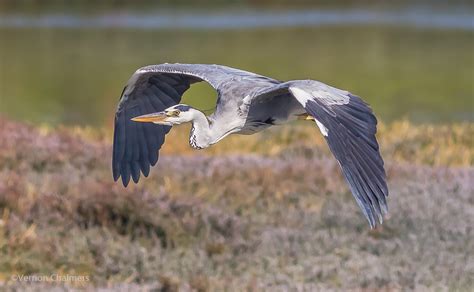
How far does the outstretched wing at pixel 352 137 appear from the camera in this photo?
5129 mm

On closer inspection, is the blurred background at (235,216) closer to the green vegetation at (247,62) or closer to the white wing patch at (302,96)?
the white wing patch at (302,96)

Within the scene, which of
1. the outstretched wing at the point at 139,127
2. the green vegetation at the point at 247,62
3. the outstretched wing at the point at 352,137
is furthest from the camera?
the green vegetation at the point at 247,62

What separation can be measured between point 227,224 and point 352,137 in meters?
2.42

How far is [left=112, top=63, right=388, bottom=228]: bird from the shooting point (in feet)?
17.0

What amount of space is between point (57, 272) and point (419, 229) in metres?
2.31

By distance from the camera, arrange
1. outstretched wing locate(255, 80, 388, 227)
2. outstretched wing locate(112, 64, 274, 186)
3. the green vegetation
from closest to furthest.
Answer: outstretched wing locate(255, 80, 388, 227), outstretched wing locate(112, 64, 274, 186), the green vegetation

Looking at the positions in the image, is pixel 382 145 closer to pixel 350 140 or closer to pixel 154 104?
pixel 154 104

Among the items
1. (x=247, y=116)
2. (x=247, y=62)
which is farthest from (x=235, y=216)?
(x=247, y=62)

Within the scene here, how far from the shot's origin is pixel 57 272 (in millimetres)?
6855

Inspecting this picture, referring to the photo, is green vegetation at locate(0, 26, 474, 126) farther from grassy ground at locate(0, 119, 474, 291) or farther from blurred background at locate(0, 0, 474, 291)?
grassy ground at locate(0, 119, 474, 291)

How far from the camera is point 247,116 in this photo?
19.4ft

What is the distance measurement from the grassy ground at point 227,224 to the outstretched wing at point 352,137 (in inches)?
55.0

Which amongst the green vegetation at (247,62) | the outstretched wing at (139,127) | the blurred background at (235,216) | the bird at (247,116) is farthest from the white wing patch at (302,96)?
the green vegetation at (247,62)

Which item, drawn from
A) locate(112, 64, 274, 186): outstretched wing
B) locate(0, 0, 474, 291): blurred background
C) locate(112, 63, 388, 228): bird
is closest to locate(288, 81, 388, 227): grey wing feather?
locate(112, 63, 388, 228): bird
